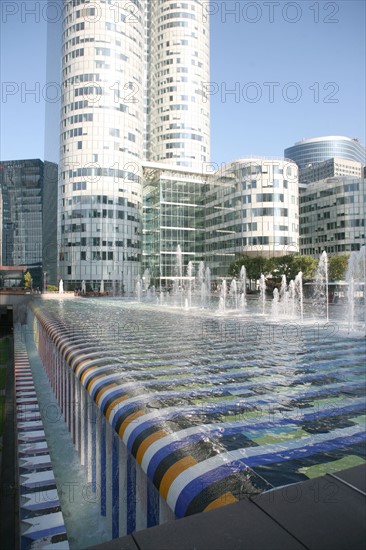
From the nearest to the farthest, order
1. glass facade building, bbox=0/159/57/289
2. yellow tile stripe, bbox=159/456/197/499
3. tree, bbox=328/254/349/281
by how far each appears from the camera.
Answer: yellow tile stripe, bbox=159/456/197/499
tree, bbox=328/254/349/281
glass facade building, bbox=0/159/57/289

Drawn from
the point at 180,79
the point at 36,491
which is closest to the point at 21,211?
the point at 180,79

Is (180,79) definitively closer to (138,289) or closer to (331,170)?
(138,289)

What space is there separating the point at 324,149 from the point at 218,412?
190316mm

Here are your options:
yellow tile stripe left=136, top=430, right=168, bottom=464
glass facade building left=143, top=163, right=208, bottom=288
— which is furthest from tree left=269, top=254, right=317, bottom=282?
yellow tile stripe left=136, top=430, right=168, bottom=464

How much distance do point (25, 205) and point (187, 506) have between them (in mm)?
139687

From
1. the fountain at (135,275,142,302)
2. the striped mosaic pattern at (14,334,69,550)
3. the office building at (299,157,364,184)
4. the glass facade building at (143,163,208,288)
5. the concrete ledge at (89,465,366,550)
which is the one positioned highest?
the office building at (299,157,364,184)

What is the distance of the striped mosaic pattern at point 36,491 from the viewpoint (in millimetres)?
4672

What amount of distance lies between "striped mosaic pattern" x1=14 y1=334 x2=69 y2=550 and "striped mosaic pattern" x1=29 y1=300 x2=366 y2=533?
0.69 metres

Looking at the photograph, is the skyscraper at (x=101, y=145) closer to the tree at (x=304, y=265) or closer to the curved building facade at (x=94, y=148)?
the curved building facade at (x=94, y=148)

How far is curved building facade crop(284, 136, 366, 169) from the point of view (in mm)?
174500

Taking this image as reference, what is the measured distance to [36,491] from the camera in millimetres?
5781

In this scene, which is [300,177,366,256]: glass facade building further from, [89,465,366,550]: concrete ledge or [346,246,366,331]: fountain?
[89,465,366,550]: concrete ledge

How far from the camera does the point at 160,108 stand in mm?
98312

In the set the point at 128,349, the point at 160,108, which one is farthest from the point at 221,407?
the point at 160,108
